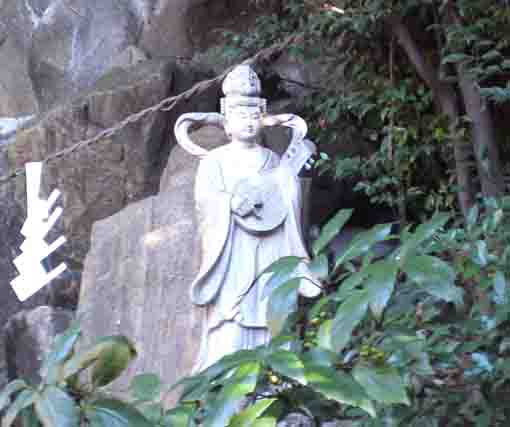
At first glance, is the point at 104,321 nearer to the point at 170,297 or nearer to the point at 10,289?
the point at 170,297

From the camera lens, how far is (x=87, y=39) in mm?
8281

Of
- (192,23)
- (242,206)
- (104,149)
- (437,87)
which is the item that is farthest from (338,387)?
(192,23)

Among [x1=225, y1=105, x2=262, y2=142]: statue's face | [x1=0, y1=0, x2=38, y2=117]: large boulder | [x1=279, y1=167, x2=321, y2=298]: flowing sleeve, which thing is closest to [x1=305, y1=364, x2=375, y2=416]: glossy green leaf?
[x1=279, y1=167, x2=321, y2=298]: flowing sleeve

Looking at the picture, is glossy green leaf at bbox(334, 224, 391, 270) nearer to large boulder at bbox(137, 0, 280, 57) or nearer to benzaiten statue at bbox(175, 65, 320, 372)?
benzaiten statue at bbox(175, 65, 320, 372)

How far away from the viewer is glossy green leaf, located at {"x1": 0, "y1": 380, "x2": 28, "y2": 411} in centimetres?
105

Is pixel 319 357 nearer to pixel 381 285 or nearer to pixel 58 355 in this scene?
pixel 381 285

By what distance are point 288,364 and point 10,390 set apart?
0.35 metres

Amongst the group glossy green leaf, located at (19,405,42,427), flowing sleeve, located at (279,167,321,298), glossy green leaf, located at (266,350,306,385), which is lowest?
flowing sleeve, located at (279,167,321,298)

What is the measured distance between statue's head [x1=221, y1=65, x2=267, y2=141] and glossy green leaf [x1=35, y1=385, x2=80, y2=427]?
302cm

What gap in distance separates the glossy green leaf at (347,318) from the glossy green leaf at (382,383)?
1.6 inches

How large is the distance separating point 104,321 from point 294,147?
1574mm

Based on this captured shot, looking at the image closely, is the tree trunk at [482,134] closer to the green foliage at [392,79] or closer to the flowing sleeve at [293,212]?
the green foliage at [392,79]

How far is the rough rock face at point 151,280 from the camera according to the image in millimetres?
4383

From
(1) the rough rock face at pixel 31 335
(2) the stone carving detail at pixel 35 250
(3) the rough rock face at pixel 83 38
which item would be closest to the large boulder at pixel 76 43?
(3) the rough rock face at pixel 83 38
